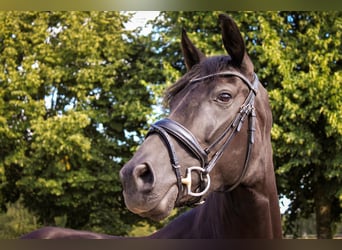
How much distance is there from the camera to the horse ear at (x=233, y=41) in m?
2.01

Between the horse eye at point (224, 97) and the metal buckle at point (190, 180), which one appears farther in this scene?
the horse eye at point (224, 97)

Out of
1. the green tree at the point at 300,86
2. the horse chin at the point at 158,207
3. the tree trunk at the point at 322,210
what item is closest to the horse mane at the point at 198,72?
the horse chin at the point at 158,207

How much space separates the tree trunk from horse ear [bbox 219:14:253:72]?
7.81 meters

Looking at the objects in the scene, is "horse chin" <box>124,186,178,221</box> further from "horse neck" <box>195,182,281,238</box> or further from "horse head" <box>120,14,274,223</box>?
"horse neck" <box>195,182,281,238</box>

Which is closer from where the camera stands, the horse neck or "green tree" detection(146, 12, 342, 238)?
the horse neck

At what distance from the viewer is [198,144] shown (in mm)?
1889

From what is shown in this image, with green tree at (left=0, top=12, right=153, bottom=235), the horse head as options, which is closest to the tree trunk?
green tree at (left=0, top=12, right=153, bottom=235)

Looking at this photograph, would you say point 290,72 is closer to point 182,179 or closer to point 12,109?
point 12,109

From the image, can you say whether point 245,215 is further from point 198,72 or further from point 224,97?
point 198,72

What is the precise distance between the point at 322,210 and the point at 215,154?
8.14 metres

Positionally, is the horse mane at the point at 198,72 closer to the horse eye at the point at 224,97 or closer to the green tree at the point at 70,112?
the horse eye at the point at 224,97

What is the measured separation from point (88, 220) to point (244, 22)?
224 inches

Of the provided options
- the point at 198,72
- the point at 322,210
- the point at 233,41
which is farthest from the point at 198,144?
the point at 322,210

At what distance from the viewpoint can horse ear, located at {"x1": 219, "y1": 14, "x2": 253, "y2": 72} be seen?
2.01 metres
